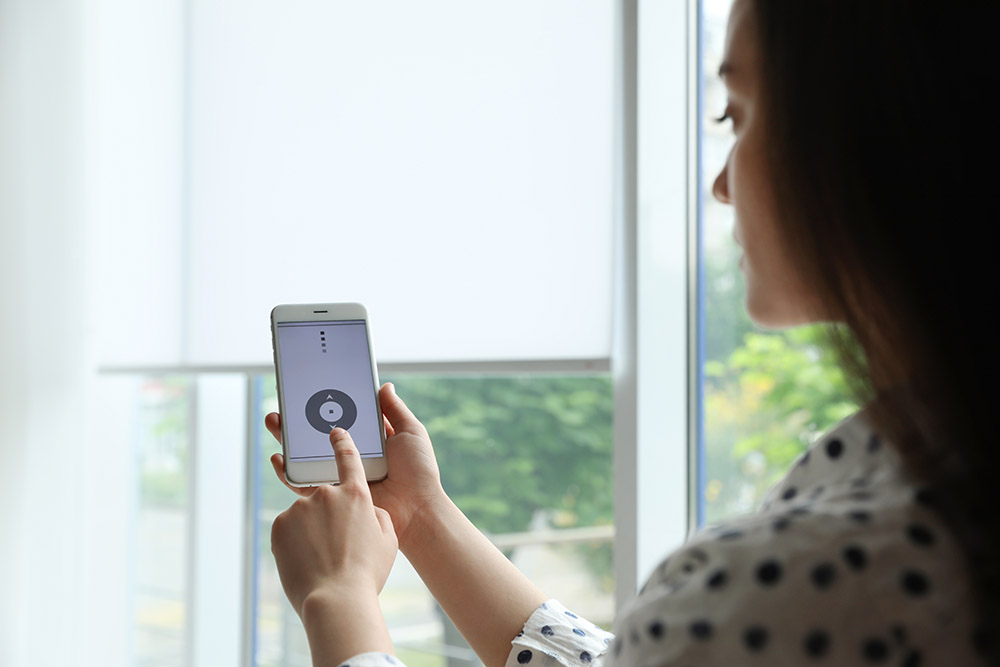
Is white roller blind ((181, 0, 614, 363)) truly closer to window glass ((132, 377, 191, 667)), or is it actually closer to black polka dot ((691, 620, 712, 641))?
window glass ((132, 377, 191, 667))

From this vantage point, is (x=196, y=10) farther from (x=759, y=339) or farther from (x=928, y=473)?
(x=928, y=473)

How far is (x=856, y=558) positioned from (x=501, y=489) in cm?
177

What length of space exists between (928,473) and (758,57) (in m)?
0.24

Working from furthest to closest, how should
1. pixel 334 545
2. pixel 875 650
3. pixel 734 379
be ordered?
pixel 734 379 → pixel 334 545 → pixel 875 650

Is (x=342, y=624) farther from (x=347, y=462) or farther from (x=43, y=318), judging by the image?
(x=43, y=318)

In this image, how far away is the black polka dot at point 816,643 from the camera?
417 millimetres

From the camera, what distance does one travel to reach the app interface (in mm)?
975

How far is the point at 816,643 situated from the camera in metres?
0.42

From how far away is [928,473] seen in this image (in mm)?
433

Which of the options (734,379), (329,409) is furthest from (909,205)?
(734,379)

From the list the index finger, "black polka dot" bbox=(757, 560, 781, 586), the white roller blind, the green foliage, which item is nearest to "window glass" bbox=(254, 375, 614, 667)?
the green foliage

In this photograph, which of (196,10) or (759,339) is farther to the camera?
(196,10)

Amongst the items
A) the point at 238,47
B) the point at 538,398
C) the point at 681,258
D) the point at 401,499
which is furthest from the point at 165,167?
the point at 401,499

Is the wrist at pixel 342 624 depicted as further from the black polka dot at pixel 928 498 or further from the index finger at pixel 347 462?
the black polka dot at pixel 928 498
